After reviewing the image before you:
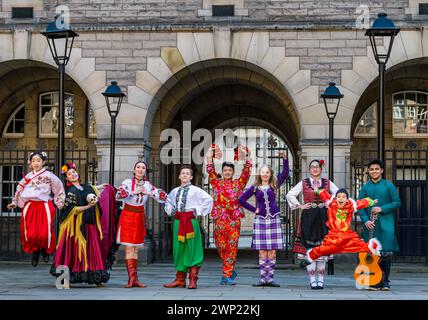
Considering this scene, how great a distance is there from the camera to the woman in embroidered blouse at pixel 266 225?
12.0 metres

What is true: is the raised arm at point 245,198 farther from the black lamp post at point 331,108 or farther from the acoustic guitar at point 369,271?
the black lamp post at point 331,108

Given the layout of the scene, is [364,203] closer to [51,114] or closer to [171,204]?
[171,204]

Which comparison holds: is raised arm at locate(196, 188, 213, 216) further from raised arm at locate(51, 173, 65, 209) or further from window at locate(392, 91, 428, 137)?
window at locate(392, 91, 428, 137)

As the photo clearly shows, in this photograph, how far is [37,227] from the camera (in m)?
11.7

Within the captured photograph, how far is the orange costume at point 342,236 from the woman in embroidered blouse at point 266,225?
24.7 inches

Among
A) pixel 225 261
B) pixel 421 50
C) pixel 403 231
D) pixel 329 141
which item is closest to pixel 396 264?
pixel 403 231

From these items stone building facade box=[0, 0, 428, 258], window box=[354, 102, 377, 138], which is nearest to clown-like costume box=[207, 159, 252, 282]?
stone building facade box=[0, 0, 428, 258]

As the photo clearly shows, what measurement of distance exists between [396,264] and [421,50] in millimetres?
4309

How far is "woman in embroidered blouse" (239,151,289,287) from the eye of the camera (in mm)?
11977

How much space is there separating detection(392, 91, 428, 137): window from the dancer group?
9.34m

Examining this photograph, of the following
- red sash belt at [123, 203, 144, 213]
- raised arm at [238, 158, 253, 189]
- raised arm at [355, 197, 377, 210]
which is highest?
raised arm at [238, 158, 253, 189]

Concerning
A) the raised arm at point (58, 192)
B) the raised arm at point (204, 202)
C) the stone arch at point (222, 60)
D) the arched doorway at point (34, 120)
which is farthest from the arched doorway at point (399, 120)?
the raised arm at point (58, 192)

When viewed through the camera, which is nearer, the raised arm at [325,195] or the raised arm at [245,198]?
the raised arm at [325,195]

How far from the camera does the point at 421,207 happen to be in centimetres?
1875
